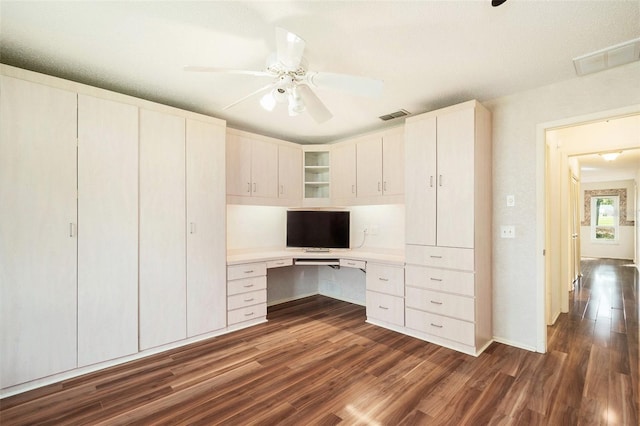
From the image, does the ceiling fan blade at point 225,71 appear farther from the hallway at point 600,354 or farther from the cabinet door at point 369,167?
the hallway at point 600,354

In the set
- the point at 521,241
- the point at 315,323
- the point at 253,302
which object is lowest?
the point at 315,323

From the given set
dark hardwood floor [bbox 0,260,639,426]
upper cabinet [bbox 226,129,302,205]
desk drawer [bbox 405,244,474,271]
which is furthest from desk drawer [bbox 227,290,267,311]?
desk drawer [bbox 405,244,474,271]

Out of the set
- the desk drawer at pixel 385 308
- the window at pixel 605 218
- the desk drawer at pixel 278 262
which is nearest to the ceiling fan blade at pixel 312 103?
the desk drawer at pixel 278 262

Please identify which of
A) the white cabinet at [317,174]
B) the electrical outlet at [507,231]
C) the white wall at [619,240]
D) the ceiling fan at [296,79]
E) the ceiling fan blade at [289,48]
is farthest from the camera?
the white wall at [619,240]

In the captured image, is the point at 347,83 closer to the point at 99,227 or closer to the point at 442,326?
the point at 99,227

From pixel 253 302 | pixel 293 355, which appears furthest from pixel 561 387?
pixel 253 302

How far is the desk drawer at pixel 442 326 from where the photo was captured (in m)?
2.73

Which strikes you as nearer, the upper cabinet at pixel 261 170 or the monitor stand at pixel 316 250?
the upper cabinet at pixel 261 170

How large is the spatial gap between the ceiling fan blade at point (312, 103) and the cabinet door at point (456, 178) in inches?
52.2

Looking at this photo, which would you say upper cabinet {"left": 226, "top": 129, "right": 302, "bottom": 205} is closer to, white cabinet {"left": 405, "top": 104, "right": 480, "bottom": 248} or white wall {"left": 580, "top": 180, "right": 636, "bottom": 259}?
white cabinet {"left": 405, "top": 104, "right": 480, "bottom": 248}

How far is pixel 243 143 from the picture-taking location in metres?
3.60

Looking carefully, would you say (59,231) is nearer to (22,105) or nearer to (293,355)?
(22,105)

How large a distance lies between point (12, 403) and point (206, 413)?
1434 mm

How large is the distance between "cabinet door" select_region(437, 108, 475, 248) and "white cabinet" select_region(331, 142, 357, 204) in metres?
1.30
